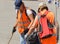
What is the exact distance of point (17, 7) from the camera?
6.58m

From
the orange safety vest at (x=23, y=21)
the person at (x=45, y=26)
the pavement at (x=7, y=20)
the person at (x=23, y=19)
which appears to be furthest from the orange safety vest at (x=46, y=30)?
the pavement at (x=7, y=20)

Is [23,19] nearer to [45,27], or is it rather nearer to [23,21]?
[23,21]

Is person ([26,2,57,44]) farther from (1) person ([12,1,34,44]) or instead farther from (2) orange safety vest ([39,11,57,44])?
(1) person ([12,1,34,44])

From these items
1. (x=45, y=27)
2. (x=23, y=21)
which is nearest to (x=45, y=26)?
(x=45, y=27)

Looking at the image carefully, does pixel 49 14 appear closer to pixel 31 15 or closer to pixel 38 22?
pixel 38 22

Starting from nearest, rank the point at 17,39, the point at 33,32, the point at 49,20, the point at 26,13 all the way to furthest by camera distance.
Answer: the point at 49,20, the point at 33,32, the point at 26,13, the point at 17,39

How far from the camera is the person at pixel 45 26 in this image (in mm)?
5617

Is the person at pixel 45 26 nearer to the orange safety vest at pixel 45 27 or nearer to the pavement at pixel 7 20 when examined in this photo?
the orange safety vest at pixel 45 27

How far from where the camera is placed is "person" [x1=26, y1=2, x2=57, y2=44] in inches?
221


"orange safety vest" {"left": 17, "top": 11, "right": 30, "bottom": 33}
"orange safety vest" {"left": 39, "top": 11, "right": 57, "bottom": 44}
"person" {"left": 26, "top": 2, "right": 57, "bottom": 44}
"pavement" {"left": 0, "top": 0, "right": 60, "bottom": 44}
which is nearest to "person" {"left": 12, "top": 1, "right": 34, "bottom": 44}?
"orange safety vest" {"left": 17, "top": 11, "right": 30, "bottom": 33}

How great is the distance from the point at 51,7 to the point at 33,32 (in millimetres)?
5807

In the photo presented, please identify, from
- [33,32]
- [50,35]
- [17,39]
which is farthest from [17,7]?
[17,39]

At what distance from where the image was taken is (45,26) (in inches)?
220

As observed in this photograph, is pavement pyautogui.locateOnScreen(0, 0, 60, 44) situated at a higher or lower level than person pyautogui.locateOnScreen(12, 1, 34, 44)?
lower
